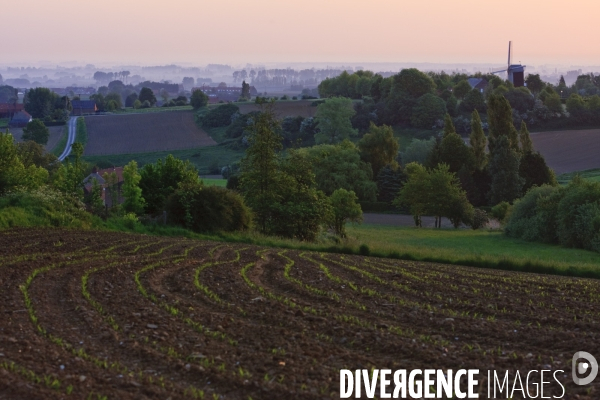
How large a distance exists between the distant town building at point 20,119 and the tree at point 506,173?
87.5 metres

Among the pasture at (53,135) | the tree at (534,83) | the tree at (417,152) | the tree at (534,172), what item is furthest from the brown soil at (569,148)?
the pasture at (53,135)

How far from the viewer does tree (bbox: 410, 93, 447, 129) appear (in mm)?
119250

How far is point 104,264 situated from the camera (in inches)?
760

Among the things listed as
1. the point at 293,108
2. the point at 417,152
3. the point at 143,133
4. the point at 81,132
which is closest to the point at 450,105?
the point at 293,108

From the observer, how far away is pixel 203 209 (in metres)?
34.0

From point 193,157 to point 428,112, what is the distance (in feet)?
129

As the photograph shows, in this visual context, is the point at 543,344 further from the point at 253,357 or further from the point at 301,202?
the point at 301,202

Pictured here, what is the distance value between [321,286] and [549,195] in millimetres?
38987

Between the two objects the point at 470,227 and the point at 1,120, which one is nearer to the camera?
the point at 470,227

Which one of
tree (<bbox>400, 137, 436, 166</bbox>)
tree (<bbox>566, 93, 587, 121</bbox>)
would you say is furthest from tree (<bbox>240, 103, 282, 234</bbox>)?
tree (<bbox>566, 93, 587, 121</bbox>)

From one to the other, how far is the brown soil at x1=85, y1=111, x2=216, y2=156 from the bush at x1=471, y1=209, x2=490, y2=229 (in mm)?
57028

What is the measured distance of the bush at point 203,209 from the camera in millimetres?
33906

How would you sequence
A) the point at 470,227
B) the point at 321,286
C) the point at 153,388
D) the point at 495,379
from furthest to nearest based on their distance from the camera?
the point at 470,227 < the point at 321,286 < the point at 495,379 < the point at 153,388

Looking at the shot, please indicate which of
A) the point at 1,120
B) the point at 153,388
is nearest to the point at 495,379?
the point at 153,388
